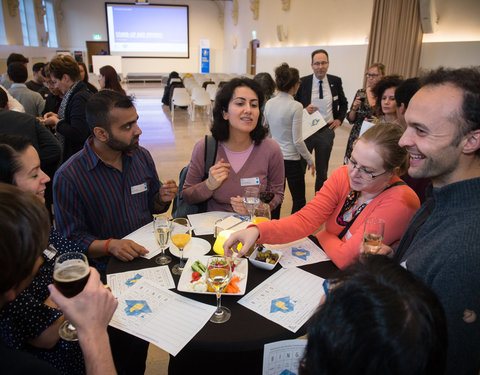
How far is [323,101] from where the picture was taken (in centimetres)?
436

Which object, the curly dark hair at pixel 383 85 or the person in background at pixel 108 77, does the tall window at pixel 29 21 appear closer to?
the person in background at pixel 108 77

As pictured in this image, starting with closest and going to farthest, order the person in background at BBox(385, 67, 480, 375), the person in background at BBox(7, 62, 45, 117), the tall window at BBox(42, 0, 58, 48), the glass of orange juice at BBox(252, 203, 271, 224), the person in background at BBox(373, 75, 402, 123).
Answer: the person in background at BBox(385, 67, 480, 375) → the glass of orange juice at BBox(252, 203, 271, 224) → the person in background at BBox(373, 75, 402, 123) → the person in background at BBox(7, 62, 45, 117) → the tall window at BBox(42, 0, 58, 48)

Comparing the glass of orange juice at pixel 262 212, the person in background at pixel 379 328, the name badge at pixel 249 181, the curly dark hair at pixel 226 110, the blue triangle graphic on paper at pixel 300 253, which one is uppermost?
the curly dark hair at pixel 226 110

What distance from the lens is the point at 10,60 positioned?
4754 millimetres

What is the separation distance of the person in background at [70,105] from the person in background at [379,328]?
326 cm

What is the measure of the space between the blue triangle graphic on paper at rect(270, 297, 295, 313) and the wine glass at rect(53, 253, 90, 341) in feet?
2.21

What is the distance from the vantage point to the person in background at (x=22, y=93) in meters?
4.27

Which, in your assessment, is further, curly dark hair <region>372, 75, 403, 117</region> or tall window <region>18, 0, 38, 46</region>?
tall window <region>18, 0, 38, 46</region>

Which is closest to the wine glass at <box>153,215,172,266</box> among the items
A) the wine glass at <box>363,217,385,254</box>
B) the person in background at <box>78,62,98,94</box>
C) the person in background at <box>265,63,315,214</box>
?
the wine glass at <box>363,217,385,254</box>

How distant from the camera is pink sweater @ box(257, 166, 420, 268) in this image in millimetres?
1537

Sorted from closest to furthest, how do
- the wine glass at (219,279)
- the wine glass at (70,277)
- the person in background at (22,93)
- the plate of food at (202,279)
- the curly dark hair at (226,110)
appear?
1. the wine glass at (70,277)
2. the wine glass at (219,279)
3. the plate of food at (202,279)
4. the curly dark hair at (226,110)
5. the person in background at (22,93)

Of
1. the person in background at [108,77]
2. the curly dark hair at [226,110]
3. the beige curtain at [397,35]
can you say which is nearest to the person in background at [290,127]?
the curly dark hair at [226,110]

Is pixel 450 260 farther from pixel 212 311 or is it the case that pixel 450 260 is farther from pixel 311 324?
pixel 212 311

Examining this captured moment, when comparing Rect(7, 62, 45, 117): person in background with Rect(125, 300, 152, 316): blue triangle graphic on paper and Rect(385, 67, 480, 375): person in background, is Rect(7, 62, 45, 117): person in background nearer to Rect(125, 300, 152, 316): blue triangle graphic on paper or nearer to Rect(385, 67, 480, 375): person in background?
Rect(125, 300, 152, 316): blue triangle graphic on paper
